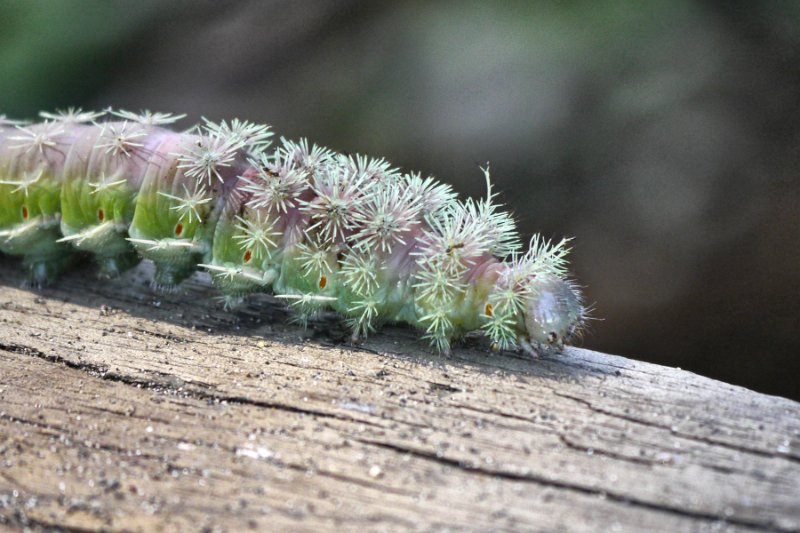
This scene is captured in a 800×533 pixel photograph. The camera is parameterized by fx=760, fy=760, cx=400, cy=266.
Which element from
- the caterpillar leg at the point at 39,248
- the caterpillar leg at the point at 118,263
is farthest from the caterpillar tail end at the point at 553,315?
the caterpillar leg at the point at 39,248

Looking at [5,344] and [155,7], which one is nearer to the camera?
[5,344]

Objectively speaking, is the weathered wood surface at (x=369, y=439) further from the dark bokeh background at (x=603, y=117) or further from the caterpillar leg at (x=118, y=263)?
the dark bokeh background at (x=603, y=117)

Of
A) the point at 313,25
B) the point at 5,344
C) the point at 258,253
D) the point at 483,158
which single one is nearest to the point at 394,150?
the point at 483,158

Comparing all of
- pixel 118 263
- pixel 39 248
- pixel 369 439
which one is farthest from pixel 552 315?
pixel 39 248

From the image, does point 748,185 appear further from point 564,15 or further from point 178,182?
point 178,182

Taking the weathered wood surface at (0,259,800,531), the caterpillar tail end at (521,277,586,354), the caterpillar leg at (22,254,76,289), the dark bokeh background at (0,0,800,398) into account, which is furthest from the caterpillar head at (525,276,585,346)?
the caterpillar leg at (22,254,76,289)

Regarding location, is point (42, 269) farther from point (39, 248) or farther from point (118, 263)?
point (118, 263)
